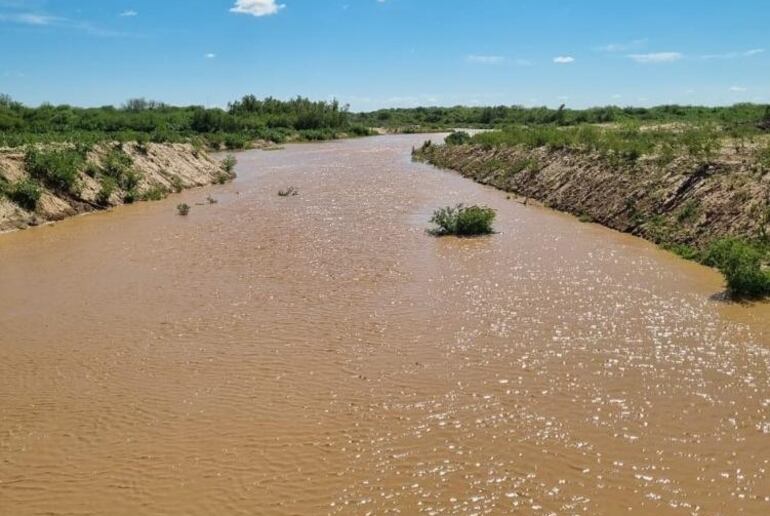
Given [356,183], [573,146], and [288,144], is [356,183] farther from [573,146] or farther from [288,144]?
[288,144]

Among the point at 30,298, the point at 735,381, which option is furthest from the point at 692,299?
the point at 30,298

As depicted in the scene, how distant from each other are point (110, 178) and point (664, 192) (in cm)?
2034

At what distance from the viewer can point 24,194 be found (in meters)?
19.5

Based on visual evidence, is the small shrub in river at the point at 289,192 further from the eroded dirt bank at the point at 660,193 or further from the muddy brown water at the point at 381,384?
the muddy brown water at the point at 381,384

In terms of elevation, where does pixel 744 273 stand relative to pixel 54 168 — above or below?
below

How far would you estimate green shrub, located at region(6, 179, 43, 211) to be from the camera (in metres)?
19.2

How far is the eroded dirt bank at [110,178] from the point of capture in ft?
63.5

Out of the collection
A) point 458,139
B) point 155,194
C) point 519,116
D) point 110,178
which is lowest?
point 155,194

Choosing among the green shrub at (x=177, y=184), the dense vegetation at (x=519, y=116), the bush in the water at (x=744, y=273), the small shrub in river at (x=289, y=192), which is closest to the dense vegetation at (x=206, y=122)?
the green shrub at (x=177, y=184)

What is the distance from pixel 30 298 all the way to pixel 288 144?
57.5m

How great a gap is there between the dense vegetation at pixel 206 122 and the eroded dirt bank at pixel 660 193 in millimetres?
20705

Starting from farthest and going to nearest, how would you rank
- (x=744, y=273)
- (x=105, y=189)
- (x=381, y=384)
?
(x=105, y=189)
(x=744, y=273)
(x=381, y=384)

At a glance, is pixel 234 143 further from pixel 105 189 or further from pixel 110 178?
pixel 105 189

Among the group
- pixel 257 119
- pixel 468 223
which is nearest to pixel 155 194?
pixel 468 223
